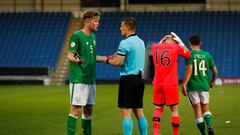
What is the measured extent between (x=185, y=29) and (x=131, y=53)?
31.3m

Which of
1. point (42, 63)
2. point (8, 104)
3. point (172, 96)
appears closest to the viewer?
point (172, 96)

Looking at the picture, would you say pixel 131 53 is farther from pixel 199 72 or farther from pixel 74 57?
pixel 199 72

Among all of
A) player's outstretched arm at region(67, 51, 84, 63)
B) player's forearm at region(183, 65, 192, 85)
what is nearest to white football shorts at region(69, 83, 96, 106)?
player's outstretched arm at region(67, 51, 84, 63)

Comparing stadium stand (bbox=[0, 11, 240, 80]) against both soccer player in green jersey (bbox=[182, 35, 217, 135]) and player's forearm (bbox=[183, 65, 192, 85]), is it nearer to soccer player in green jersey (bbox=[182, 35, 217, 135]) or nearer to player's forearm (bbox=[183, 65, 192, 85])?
soccer player in green jersey (bbox=[182, 35, 217, 135])

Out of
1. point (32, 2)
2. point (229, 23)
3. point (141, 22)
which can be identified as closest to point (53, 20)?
point (32, 2)

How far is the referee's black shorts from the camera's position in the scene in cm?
1054

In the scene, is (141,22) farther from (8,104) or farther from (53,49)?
(8,104)

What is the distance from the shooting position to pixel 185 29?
4150 centimetres

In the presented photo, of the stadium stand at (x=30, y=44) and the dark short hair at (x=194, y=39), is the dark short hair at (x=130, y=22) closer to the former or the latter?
the dark short hair at (x=194, y=39)

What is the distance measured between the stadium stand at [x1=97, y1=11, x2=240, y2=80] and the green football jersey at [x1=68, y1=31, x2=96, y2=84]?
28.2 m

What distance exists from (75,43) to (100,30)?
105ft

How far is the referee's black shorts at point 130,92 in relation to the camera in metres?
10.5

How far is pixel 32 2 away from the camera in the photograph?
44625mm

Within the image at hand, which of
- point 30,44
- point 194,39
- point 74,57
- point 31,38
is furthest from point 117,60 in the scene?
point 31,38
